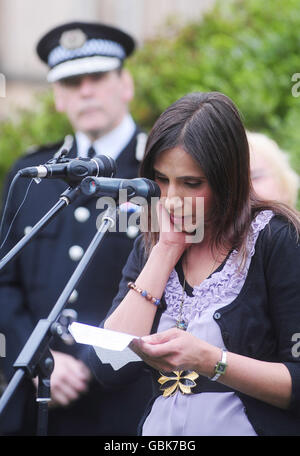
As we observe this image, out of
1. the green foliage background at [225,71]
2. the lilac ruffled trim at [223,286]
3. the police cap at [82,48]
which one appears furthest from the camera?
the green foliage background at [225,71]

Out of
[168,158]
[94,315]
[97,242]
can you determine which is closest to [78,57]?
[94,315]

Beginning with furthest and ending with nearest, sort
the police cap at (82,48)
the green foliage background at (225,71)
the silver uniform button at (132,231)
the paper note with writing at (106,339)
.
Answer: the green foliage background at (225,71) < the police cap at (82,48) < the silver uniform button at (132,231) < the paper note with writing at (106,339)

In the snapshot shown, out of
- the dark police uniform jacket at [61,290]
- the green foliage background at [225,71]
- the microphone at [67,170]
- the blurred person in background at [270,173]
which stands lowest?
the dark police uniform jacket at [61,290]

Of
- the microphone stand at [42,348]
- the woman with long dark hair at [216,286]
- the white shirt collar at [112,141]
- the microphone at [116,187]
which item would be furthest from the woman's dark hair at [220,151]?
the white shirt collar at [112,141]

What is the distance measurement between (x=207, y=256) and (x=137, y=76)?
10.5 feet

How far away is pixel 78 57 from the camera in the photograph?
4051 mm

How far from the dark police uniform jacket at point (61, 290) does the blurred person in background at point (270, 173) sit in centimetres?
63

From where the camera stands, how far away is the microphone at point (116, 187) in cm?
225

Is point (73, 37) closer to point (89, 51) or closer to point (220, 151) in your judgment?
point (89, 51)

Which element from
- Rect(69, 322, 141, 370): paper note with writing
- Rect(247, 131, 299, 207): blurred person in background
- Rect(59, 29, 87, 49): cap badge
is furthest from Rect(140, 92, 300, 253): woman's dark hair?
Rect(59, 29, 87, 49): cap badge

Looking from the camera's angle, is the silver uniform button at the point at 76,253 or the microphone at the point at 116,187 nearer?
the microphone at the point at 116,187

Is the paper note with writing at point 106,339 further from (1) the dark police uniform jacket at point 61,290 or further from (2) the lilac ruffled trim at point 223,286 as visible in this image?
(1) the dark police uniform jacket at point 61,290

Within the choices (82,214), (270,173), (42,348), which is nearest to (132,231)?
(82,214)
